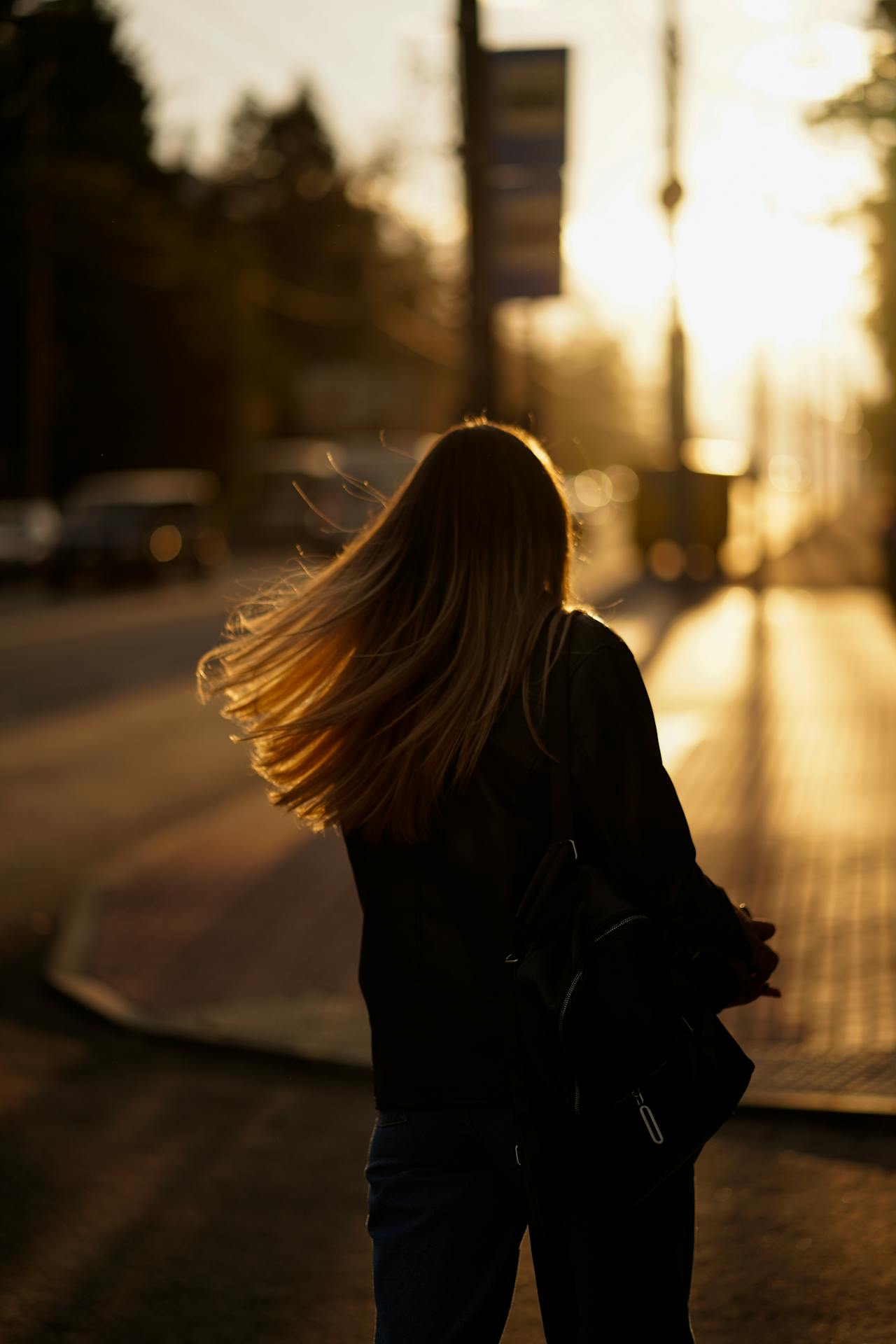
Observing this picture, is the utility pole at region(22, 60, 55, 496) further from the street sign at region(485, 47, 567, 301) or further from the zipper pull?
the zipper pull

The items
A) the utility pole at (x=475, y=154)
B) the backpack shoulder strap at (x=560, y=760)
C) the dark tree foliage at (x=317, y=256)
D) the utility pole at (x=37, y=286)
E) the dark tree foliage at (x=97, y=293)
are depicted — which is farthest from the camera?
the dark tree foliage at (x=317, y=256)

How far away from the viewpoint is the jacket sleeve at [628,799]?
226cm

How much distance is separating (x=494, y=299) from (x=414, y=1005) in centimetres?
776

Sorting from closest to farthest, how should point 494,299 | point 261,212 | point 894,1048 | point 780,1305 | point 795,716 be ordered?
point 780,1305 < point 894,1048 < point 494,299 < point 795,716 < point 261,212

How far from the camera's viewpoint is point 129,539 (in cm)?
3066

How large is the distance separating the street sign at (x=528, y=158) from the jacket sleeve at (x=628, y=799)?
7.29 metres

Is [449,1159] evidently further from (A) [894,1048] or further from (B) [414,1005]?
(A) [894,1048]

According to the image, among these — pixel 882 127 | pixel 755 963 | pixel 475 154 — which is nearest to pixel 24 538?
pixel 882 127

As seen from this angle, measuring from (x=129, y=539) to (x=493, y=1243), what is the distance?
28937mm

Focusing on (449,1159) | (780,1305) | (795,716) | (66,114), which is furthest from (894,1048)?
(66,114)

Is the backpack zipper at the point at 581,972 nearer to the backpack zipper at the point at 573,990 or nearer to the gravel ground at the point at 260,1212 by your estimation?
the backpack zipper at the point at 573,990

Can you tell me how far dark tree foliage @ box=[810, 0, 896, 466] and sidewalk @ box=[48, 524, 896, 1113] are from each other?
15.3 ft

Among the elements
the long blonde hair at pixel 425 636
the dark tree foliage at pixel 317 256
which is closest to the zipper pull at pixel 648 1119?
the long blonde hair at pixel 425 636

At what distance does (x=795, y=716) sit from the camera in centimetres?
1485
